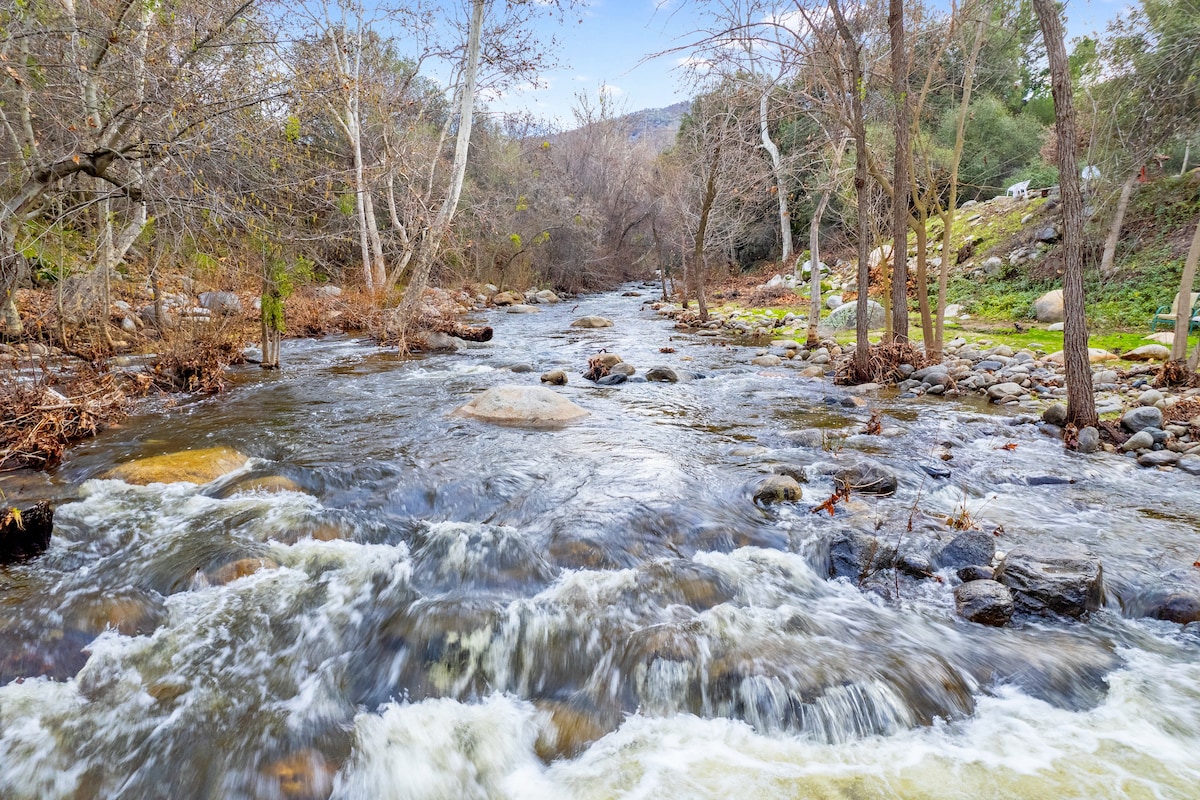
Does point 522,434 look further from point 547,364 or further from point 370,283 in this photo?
point 370,283

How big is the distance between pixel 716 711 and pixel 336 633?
2.22 metres

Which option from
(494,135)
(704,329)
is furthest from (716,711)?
(494,135)

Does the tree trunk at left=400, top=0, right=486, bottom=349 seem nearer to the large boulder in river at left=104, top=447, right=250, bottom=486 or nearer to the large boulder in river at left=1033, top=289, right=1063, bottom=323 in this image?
the large boulder in river at left=104, top=447, right=250, bottom=486

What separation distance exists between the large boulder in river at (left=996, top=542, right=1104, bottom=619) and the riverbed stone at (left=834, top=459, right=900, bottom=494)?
4.69ft

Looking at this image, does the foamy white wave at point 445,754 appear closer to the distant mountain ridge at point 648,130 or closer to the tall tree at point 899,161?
the tall tree at point 899,161

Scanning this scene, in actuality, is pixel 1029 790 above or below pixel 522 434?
below

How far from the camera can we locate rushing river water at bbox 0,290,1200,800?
105 inches

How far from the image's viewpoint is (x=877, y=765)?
105 inches

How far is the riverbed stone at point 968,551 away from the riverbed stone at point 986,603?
36cm

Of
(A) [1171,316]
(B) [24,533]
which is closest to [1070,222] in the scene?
(A) [1171,316]

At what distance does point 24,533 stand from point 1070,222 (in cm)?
924

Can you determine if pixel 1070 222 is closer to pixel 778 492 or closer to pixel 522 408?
pixel 778 492

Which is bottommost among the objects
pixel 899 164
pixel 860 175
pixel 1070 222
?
pixel 1070 222

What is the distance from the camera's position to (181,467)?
18.3 feet
